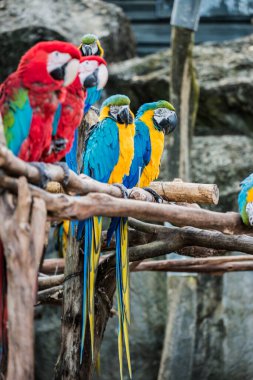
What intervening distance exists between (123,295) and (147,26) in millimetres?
3606

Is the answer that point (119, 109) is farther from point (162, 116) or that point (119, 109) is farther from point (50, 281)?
point (50, 281)

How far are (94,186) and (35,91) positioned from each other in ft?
1.13

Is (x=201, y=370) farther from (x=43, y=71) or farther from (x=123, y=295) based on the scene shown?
(x=43, y=71)

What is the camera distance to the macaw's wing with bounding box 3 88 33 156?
2.18 m

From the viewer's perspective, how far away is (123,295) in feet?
9.09

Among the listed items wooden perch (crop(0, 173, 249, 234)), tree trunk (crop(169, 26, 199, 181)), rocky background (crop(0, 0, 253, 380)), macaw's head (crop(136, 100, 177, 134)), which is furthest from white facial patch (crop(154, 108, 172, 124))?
rocky background (crop(0, 0, 253, 380))

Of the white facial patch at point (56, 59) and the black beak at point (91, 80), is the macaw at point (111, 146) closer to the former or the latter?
the black beak at point (91, 80)

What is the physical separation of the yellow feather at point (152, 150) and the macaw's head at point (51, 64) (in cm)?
105

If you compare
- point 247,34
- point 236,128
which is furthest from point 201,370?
point 247,34

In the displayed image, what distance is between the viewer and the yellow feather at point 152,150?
320 cm

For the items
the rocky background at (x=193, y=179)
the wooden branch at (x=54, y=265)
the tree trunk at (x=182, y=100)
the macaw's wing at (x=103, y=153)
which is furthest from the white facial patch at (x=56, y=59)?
the rocky background at (x=193, y=179)

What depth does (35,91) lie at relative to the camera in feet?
7.19

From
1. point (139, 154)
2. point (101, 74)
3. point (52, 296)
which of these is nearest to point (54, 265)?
point (52, 296)

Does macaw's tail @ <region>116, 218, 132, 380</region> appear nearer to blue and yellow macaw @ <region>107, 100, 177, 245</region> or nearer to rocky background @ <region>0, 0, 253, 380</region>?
blue and yellow macaw @ <region>107, 100, 177, 245</region>
